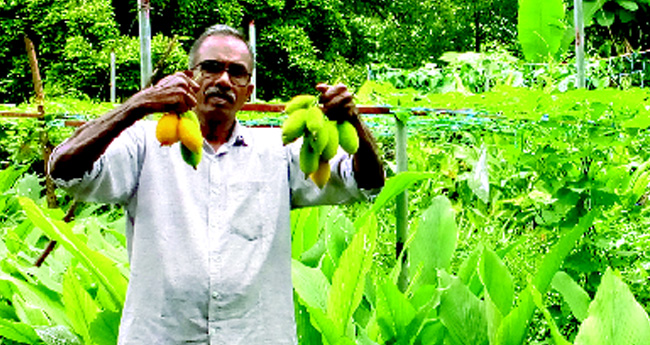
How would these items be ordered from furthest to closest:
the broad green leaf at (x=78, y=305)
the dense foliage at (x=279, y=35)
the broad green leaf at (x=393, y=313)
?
the dense foliage at (x=279, y=35), the broad green leaf at (x=78, y=305), the broad green leaf at (x=393, y=313)

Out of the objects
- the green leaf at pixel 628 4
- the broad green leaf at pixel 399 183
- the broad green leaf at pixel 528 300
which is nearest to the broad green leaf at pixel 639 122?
the broad green leaf at pixel 528 300

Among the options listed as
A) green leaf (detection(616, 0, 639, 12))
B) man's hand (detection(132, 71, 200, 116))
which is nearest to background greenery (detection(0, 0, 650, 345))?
man's hand (detection(132, 71, 200, 116))

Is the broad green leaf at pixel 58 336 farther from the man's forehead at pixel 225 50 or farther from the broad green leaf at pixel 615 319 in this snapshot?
the broad green leaf at pixel 615 319

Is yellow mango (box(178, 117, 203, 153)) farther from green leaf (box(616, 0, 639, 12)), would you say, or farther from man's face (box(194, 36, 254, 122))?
green leaf (box(616, 0, 639, 12))

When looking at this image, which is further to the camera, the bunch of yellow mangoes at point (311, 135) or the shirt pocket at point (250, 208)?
the shirt pocket at point (250, 208)

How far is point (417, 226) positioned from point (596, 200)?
558 mm

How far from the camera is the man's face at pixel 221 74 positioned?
1.52m

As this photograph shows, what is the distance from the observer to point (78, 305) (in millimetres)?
2303

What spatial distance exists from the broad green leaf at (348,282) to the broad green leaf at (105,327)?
63 centimetres

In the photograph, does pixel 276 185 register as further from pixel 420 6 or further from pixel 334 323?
pixel 420 6

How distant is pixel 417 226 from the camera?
2490mm

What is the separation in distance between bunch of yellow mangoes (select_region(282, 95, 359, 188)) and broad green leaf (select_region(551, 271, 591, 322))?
4.36 ft

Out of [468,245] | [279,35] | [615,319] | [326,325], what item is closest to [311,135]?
[326,325]

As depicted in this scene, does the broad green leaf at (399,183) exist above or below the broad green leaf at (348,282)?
above
